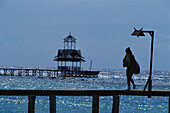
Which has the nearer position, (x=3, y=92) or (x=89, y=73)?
(x=3, y=92)

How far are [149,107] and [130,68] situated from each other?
76.7 feet

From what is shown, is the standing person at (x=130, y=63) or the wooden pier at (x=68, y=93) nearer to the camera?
the wooden pier at (x=68, y=93)

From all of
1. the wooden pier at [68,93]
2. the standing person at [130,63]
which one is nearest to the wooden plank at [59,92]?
the wooden pier at [68,93]

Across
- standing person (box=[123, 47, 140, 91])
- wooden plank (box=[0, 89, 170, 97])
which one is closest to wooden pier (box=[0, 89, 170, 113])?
wooden plank (box=[0, 89, 170, 97])

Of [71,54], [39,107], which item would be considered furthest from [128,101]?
[71,54]

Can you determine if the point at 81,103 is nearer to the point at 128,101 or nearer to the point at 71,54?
the point at 128,101

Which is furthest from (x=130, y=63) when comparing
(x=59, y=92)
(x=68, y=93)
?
(x=59, y=92)

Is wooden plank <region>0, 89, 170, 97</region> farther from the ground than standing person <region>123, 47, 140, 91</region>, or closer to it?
closer to it

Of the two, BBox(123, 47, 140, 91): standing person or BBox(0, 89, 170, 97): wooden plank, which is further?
BBox(123, 47, 140, 91): standing person

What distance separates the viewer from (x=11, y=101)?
120 ft

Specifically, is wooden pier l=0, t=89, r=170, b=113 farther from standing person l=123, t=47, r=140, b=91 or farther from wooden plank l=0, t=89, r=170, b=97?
standing person l=123, t=47, r=140, b=91

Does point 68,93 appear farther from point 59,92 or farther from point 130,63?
point 130,63

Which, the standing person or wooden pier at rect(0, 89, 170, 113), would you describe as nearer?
wooden pier at rect(0, 89, 170, 113)

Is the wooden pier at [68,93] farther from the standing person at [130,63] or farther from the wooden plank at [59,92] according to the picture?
the standing person at [130,63]
